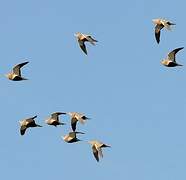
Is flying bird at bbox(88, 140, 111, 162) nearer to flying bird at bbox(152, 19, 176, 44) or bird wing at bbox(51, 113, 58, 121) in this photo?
bird wing at bbox(51, 113, 58, 121)

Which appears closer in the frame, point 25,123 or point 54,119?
point 25,123

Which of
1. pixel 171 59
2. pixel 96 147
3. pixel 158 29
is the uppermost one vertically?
pixel 158 29

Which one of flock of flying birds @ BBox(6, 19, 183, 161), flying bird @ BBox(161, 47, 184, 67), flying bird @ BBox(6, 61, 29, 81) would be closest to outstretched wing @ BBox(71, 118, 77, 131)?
flock of flying birds @ BBox(6, 19, 183, 161)

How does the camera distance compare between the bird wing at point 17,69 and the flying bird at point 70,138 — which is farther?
the flying bird at point 70,138

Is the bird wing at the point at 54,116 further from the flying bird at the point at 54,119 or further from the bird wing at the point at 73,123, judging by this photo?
the bird wing at the point at 73,123

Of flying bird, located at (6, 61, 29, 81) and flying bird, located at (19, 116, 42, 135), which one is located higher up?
flying bird, located at (6, 61, 29, 81)

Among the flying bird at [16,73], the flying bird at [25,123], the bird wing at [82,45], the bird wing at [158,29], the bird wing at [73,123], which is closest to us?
the flying bird at [16,73]

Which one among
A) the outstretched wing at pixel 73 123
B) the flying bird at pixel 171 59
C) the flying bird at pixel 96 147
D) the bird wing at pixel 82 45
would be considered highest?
the bird wing at pixel 82 45

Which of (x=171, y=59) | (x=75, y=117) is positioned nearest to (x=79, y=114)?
(x=75, y=117)

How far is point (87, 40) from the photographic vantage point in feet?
492

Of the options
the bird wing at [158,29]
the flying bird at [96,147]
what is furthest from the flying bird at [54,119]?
the bird wing at [158,29]

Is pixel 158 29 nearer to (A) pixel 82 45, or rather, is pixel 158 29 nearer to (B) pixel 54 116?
(A) pixel 82 45

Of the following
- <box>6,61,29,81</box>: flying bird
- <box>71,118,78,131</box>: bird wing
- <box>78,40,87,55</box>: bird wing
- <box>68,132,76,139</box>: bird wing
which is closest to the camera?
<box>6,61,29,81</box>: flying bird

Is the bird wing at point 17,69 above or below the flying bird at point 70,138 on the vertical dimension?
above
